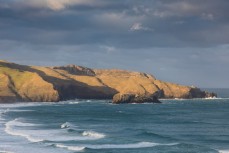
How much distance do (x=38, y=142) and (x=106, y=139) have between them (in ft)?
32.8

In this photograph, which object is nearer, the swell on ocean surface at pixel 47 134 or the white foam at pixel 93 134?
the swell on ocean surface at pixel 47 134

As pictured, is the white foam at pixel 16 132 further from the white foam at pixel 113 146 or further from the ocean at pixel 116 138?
the white foam at pixel 113 146

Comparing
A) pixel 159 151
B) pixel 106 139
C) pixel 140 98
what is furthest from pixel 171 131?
pixel 140 98

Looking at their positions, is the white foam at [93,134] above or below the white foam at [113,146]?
above

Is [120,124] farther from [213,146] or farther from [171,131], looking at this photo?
[213,146]

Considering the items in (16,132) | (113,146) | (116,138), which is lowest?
(113,146)

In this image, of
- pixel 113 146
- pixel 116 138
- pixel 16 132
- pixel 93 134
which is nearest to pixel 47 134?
pixel 16 132

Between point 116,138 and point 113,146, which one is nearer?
point 113,146

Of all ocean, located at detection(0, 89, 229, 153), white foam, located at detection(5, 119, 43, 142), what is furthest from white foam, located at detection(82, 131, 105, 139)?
white foam, located at detection(5, 119, 43, 142)

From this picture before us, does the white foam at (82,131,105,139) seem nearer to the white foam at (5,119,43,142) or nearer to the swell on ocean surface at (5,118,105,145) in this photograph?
the swell on ocean surface at (5,118,105,145)

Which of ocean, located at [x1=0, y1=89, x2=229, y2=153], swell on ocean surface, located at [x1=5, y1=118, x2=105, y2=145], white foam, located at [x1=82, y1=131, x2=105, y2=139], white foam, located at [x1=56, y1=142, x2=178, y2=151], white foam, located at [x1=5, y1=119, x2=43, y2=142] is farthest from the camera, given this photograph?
white foam, located at [x1=82, y1=131, x2=105, y2=139]

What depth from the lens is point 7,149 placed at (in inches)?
2454

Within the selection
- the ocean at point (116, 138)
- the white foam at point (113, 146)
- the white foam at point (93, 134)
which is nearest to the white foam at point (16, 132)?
the ocean at point (116, 138)

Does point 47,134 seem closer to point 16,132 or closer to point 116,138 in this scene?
point 16,132
